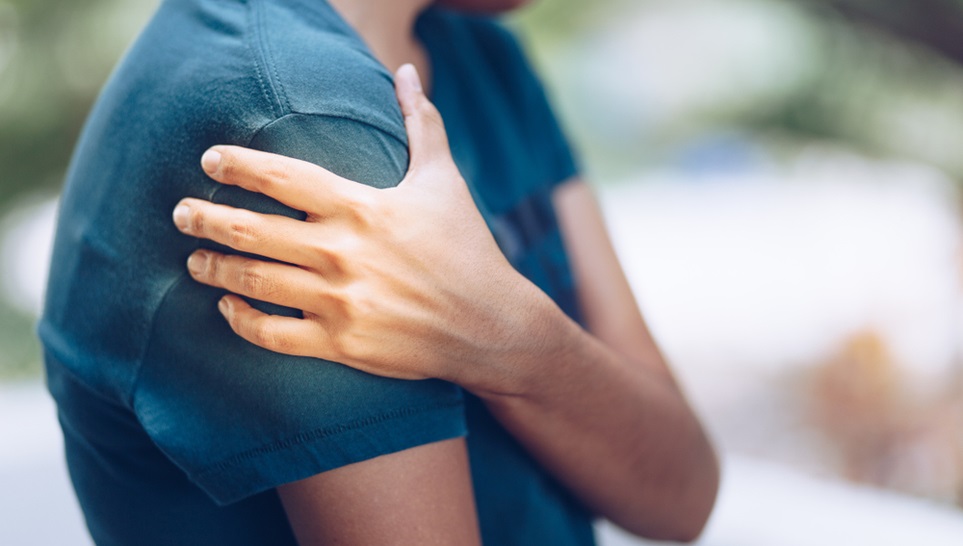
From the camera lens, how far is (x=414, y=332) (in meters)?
0.59

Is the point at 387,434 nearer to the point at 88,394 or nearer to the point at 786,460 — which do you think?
the point at 88,394

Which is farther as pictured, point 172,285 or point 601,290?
point 601,290

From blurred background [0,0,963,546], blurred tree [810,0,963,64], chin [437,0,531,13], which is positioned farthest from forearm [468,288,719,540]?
blurred tree [810,0,963,64]

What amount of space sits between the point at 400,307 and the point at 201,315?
13 centimetres

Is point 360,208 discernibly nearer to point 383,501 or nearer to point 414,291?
point 414,291

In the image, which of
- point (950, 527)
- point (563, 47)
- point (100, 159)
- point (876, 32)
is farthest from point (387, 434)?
point (563, 47)

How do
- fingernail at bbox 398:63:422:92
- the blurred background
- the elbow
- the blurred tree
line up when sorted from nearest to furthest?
fingernail at bbox 398:63:422:92 → the elbow → the blurred background → the blurred tree

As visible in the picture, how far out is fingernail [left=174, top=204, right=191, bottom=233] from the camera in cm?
58

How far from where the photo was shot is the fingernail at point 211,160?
1.86ft

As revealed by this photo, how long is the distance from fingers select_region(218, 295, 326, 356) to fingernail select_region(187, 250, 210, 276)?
29mm

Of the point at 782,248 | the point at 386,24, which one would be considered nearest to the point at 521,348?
the point at 386,24

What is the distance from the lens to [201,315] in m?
0.59

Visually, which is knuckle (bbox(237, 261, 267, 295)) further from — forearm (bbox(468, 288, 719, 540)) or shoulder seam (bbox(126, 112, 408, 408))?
forearm (bbox(468, 288, 719, 540))

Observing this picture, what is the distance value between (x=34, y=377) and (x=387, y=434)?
12.5 ft
